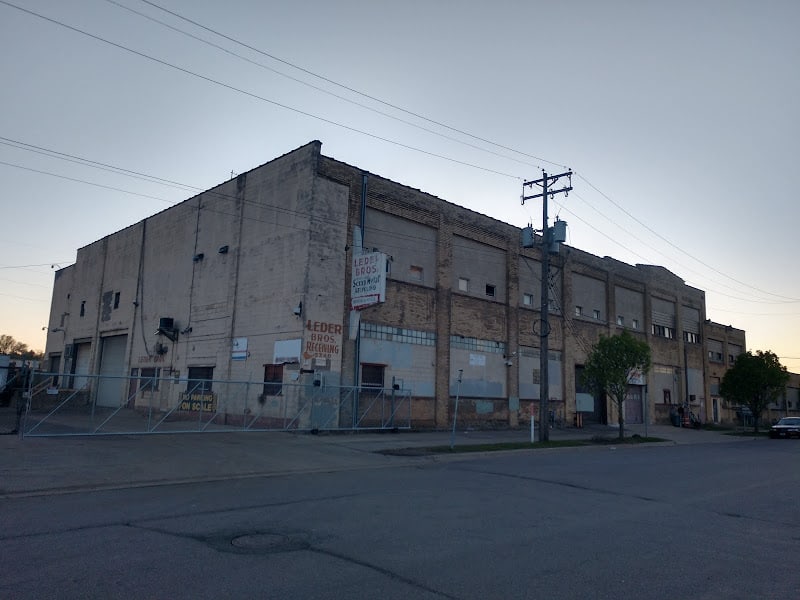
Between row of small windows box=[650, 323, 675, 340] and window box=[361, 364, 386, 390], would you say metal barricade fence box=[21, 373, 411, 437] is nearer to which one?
window box=[361, 364, 386, 390]

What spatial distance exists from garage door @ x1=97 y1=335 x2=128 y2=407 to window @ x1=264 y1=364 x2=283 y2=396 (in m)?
15.2

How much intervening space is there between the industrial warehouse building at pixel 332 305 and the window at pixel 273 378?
88mm

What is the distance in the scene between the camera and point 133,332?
34.7 metres

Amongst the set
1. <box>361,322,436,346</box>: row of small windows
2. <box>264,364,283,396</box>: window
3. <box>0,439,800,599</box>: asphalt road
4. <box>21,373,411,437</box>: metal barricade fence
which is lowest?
<box>0,439,800,599</box>: asphalt road

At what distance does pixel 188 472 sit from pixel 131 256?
90.4 feet

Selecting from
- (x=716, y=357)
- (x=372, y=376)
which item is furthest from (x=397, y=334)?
(x=716, y=357)

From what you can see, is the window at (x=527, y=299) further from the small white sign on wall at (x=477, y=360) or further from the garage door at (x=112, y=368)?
the garage door at (x=112, y=368)

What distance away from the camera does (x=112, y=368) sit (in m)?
37.4

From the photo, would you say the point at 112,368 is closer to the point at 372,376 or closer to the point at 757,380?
the point at 372,376

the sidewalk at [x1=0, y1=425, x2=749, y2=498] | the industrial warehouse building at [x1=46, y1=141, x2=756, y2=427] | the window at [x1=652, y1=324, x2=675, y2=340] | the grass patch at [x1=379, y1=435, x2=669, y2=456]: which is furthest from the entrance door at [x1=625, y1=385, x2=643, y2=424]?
the sidewalk at [x1=0, y1=425, x2=749, y2=498]

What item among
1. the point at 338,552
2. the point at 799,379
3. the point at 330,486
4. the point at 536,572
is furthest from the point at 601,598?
the point at 799,379

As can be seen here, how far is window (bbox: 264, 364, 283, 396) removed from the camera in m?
23.6

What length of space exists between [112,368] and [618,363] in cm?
2966

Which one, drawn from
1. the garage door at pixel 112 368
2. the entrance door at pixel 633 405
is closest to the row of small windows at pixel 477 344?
the entrance door at pixel 633 405
